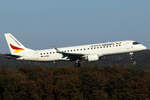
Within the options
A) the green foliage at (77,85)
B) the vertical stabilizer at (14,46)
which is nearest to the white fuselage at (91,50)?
the vertical stabilizer at (14,46)

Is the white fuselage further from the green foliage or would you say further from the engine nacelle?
the green foliage

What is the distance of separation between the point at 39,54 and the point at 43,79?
1450 cm

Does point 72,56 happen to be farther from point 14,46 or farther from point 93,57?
point 14,46

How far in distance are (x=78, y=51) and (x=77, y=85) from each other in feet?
48.8

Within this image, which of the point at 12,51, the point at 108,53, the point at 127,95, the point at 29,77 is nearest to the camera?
the point at 127,95

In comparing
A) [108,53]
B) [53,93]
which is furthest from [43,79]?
[108,53]

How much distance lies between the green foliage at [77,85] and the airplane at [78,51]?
8613 mm

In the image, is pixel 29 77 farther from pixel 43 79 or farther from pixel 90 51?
pixel 90 51

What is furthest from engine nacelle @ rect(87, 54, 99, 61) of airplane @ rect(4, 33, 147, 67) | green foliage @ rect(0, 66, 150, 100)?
green foliage @ rect(0, 66, 150, 100)

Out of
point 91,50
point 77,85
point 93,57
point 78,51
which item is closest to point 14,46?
→ point 78,51

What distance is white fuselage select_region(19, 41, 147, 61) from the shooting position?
6888 cm

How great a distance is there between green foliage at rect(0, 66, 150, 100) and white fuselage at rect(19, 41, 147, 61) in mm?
8626

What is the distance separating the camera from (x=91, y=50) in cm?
6944

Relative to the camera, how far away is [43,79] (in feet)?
188
